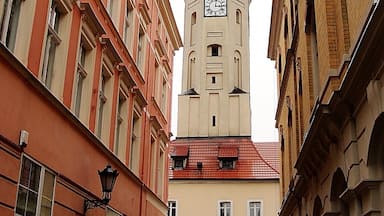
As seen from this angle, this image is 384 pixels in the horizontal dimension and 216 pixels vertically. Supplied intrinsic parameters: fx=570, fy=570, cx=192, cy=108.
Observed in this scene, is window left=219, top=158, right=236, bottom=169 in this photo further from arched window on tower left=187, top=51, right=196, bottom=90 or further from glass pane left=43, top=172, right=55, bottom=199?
glass pane left=43, top=172, right=55, bottom=199

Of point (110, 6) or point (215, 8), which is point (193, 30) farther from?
point (110, 6)

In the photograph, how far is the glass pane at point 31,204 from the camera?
9.86 metres

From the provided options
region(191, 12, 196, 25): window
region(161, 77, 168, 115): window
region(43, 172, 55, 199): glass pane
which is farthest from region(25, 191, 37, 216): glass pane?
region(191, 12, 196, 25): window

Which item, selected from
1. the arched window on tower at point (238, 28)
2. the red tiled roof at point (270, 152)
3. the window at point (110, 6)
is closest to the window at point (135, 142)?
the window at point (110, 6)

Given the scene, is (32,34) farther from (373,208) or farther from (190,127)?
(190,127)

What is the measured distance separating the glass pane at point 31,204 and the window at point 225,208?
31.3 metres

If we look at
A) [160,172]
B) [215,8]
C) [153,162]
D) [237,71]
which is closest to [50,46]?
[153,162]

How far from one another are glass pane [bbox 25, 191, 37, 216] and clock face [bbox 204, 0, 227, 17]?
1750 inches

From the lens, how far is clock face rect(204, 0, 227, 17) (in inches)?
2094

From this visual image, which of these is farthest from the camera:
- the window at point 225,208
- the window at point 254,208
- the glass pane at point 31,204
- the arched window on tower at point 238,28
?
the arched window on tower at point 238,28

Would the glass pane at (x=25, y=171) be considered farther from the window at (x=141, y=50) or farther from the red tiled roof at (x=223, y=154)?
the red tiled roof at (x=223, y=154)

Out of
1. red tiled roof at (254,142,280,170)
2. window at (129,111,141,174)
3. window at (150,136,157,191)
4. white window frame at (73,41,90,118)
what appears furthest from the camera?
red tiled roof at (254,142,280,170)

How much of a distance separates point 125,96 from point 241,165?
25918 millimetres

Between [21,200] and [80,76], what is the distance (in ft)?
14.6
